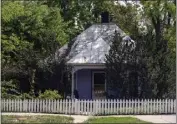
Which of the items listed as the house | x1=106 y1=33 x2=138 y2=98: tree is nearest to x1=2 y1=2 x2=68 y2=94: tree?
the house

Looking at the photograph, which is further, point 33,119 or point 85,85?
point 85,85

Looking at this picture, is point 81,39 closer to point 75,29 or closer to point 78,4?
point 75,29

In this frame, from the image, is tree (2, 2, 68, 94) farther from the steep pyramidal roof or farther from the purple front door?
the purple front door

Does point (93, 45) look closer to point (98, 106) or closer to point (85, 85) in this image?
point (85, 85)

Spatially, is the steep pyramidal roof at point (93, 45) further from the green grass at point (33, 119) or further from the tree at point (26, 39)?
the green grass at point (33, 119)

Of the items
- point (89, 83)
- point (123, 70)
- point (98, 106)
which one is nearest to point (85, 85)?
point (89, 83)

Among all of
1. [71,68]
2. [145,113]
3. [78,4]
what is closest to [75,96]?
[71,68]

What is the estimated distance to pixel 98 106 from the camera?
18344 millimetres

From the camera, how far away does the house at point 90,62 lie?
77.0ft

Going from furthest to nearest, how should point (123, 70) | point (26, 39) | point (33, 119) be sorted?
point (26, 39) → point (123, 70) → point (33, 119)

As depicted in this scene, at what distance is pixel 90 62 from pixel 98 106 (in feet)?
17.1

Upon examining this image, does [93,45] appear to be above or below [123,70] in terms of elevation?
above

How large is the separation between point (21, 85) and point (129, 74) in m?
6.98

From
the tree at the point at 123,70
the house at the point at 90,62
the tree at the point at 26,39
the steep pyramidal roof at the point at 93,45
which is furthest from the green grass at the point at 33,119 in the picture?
the steep pyramidal roof at the point at 93,45
